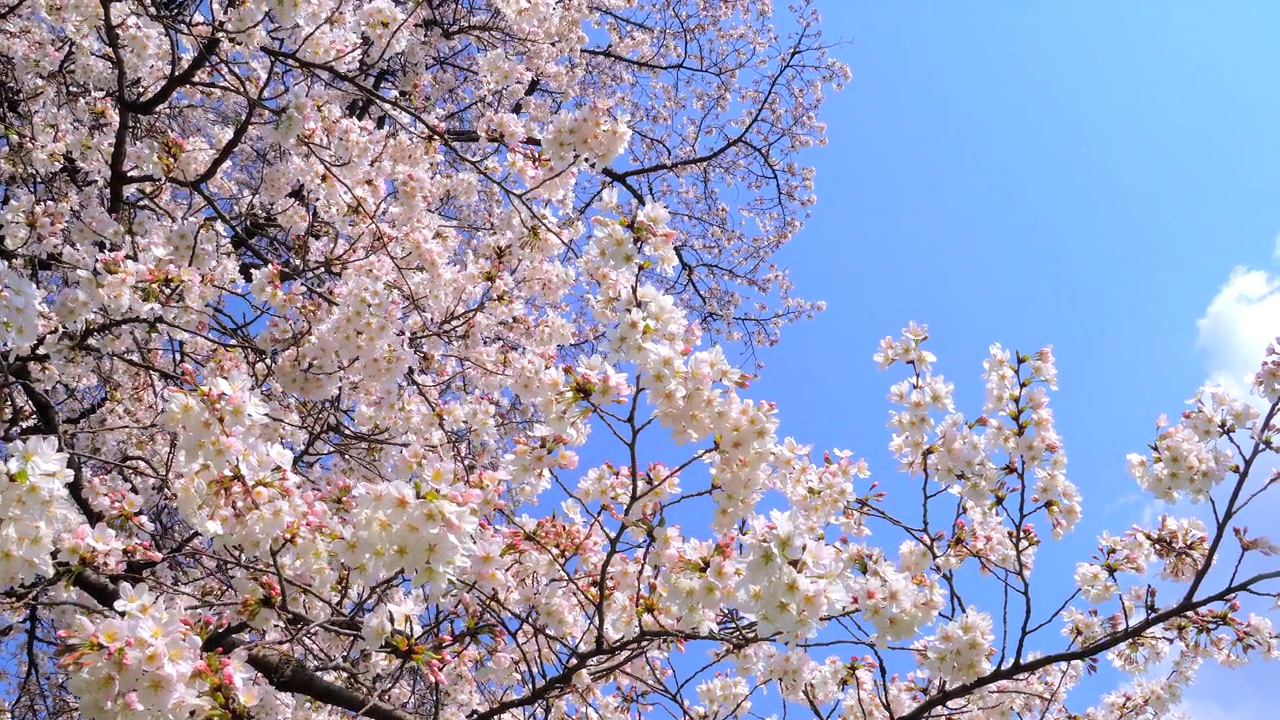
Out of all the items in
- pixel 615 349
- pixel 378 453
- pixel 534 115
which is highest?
pixel 534 115

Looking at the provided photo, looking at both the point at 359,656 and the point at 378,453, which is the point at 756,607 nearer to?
the point at 359,656

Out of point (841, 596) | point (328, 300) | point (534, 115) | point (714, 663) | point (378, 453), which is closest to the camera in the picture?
point (841, 596)

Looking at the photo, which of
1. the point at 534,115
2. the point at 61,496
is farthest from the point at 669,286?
the point at 61,496

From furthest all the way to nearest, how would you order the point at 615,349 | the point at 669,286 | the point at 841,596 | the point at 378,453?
the point at 669,286
the point at 378,453
the point at 615,349
the point at 841,596

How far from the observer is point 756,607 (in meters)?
2.22

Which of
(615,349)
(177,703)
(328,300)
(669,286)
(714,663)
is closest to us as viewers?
(177,703)

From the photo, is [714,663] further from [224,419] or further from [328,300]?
[328,300]

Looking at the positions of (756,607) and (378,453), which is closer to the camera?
(756,607)

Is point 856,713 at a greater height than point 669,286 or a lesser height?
lesser

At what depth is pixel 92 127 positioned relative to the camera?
4.61m

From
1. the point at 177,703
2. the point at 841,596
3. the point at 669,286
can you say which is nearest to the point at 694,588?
the point at 841,596

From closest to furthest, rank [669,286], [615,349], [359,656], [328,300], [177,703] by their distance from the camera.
A: [177,703]
[615,349]
[359,656]
[328,300]
[669,286]

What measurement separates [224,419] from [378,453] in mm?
2211

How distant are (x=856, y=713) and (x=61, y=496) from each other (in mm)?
4481
